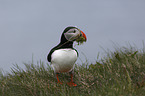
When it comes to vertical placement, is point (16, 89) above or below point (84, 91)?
above

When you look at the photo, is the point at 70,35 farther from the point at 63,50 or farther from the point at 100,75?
the point at 100,75

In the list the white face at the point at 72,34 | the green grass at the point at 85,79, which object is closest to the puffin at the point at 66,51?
the white face at the point at 72,34

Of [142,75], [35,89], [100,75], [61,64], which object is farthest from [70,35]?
[142,75]

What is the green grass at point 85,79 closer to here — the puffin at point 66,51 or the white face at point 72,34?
the puffin at point 66,51

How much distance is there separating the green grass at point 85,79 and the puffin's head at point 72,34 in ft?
2.97

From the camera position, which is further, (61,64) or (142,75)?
(61,64)

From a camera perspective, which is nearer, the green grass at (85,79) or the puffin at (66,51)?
the green grass at (85,79)

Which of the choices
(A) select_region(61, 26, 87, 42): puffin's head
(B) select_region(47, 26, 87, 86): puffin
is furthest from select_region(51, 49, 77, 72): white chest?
(A) select_region(61, 26, 87, 42): puffin's head

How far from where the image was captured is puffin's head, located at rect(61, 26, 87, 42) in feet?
13.2

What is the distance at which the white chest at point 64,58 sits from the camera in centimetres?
414

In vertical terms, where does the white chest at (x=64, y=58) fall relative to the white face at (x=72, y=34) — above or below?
below

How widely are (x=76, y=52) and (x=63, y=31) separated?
54 centimetres

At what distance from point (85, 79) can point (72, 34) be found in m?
1.02

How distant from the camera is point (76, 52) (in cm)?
438
